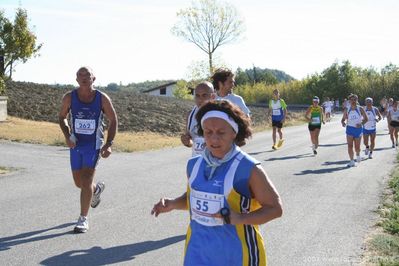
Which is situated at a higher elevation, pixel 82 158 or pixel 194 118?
pixel 194 118

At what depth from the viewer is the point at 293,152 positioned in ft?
58.9

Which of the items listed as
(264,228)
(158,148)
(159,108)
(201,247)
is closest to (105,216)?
(264,228)

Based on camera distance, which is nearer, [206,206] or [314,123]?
[206,206]

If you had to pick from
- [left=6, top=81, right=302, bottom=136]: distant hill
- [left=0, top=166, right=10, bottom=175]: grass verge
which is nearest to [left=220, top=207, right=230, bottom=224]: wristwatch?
[left=0, top=166, right=10, bottom=175]: grass verge

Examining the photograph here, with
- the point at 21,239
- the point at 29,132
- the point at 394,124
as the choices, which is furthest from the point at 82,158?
the point at 394,124

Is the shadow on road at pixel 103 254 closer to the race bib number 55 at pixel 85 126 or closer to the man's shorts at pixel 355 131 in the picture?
the race bib number 55 at pixel 85 126

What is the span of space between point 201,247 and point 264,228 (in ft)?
14.1

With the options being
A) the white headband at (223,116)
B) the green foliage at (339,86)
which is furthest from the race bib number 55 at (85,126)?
the green foliage at (339,86)

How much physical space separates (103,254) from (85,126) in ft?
5.82

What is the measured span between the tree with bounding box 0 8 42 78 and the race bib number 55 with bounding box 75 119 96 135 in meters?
26.5

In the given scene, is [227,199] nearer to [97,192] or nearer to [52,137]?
[97,192]

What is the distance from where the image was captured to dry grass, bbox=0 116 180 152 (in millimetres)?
17625

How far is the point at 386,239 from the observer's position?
661cm

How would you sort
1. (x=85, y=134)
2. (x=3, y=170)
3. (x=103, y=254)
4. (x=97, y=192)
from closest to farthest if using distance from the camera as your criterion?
1. (x=103, y=254)
2. (x=85, y=134)
3. (x=97, y=192)
4. (x=3, y=170)
